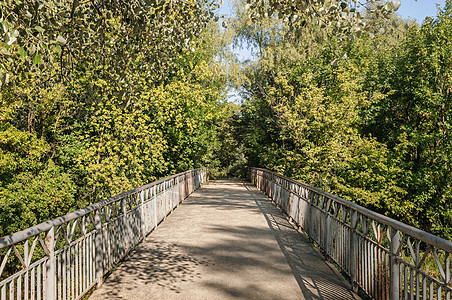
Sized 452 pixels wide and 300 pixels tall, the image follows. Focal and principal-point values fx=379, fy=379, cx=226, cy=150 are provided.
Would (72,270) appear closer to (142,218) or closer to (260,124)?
(142,218)

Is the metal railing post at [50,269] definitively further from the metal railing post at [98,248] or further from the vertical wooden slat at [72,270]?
the metal railing post at [98,248]

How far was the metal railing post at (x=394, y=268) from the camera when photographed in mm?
4027

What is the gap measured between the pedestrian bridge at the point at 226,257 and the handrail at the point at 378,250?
0.01m

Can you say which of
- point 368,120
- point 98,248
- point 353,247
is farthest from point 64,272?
point 368,120

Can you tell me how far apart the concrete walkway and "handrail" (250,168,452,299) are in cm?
41

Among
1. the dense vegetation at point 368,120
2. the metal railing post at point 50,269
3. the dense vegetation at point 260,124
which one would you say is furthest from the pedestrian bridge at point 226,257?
the dense vegetation at point 368,120

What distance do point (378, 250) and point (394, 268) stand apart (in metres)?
0.50

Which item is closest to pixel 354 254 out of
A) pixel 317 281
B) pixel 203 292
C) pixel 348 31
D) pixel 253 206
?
pixel 317 281

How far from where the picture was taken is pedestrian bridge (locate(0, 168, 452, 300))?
3674 millimetres

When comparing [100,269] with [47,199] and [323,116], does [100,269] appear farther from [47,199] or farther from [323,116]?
[323,116]

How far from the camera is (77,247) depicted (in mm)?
4773

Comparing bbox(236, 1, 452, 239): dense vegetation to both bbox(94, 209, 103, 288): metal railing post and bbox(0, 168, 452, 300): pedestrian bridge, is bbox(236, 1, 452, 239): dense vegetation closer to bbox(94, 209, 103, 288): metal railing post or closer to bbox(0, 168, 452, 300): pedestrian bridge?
bbox(0, 168, 452, 300): pedestrian bridge

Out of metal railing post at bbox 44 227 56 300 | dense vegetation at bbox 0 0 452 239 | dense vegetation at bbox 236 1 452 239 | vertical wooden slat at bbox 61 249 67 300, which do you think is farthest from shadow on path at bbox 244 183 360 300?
dense vegetation at bbox 236 1 452 239

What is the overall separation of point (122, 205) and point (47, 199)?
1450 cm
